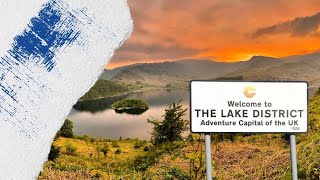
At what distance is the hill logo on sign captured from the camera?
4695mm

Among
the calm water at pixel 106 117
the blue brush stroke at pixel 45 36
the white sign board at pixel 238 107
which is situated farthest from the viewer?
the calm water at pixel 106 117

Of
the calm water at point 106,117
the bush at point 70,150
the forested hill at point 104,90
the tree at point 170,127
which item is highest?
the forested hill at point 104,90

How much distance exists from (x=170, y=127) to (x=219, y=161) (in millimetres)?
12514

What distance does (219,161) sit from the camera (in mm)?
14602

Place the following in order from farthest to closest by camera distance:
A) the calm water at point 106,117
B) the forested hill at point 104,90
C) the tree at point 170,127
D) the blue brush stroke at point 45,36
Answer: the forested hill at point 104,90
the calm water at point 106,117
the tree at point 170,127
the blue brush stroke at point 45,36

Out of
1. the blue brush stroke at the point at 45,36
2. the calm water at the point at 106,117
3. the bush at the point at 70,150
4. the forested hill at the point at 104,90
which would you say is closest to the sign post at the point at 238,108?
the blue brush stroke at the point at 45,36

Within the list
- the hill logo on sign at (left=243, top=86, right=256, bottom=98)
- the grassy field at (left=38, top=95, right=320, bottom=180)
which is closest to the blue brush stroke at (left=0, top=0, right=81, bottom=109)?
the hill logo on sign at (left=243, top=86, right=256, bottom=98)

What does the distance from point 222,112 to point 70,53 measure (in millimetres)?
1500

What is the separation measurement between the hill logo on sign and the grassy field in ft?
4.67

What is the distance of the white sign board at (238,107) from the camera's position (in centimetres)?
469

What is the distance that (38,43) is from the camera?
410 centimetres

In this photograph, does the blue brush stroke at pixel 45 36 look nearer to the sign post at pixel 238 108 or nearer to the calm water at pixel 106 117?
the sign post at pixel 238 108

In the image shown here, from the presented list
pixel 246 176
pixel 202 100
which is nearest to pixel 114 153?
pixel 246 176
